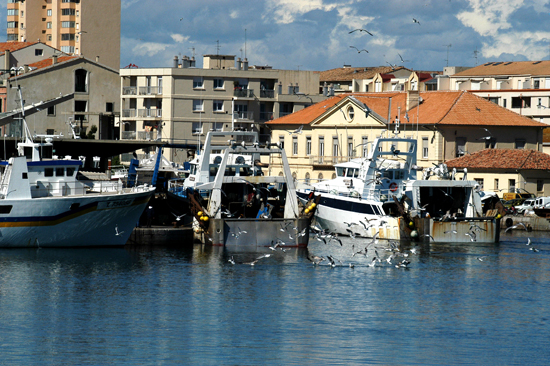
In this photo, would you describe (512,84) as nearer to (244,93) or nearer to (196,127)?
(244,93)

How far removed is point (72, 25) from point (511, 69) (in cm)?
5850

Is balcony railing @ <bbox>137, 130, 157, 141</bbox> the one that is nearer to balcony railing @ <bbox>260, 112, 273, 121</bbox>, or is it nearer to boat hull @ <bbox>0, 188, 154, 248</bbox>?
balcony railing @ <bbox>260, 112, 273, 121</bbox>

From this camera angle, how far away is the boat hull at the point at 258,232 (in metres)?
42.8

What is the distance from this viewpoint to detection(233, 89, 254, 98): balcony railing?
86062mm

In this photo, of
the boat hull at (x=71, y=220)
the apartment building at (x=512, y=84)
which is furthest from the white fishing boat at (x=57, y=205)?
the apartment building at (x=512, y=84)

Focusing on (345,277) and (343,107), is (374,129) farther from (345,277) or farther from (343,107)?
(345,277)

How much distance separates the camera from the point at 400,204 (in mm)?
48094

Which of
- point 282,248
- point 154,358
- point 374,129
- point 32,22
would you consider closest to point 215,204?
point 282,248

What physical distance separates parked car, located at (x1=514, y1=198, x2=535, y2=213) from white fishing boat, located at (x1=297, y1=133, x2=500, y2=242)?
7.35 m

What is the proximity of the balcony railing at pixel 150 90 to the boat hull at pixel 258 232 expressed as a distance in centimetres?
4392

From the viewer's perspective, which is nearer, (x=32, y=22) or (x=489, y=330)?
(x=489, y=330)

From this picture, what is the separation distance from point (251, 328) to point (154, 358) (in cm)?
423

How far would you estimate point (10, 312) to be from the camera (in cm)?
2980

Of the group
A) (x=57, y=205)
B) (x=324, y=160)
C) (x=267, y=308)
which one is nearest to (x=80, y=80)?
(x=324, y=160)
